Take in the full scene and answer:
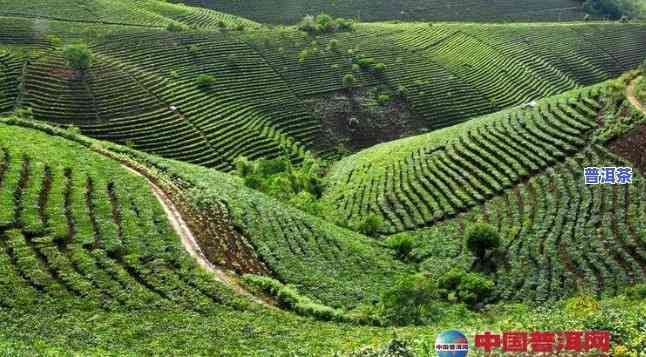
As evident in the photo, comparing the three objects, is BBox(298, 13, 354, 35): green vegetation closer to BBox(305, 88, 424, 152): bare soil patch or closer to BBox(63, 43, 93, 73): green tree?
BBox(305, 88, 424, 152): bare soil patch

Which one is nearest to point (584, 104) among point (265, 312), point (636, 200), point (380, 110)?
point (636, 200)

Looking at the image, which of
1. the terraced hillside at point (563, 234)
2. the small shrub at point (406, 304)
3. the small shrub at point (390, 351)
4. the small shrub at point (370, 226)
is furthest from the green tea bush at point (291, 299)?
the small shrub at point (370, 226)

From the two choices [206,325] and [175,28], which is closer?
[206,325]

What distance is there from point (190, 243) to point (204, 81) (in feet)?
165

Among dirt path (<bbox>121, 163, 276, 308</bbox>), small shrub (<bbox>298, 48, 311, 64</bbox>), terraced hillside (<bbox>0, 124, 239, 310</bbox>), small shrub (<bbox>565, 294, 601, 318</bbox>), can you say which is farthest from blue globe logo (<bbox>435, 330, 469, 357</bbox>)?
small shrub (<bbox>298, 48, 311, 64</bbox>)

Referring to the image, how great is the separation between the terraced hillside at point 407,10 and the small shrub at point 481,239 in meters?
92.1

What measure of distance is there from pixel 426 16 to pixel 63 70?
82.3 meters

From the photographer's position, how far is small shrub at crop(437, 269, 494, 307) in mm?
38000

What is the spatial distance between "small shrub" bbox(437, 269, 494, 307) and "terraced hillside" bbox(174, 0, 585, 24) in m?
95.9

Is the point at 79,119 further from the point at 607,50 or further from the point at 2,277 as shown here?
the point at 607,50

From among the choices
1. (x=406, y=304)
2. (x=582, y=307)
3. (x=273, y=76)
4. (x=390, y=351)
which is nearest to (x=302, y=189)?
(x=406, y=304)

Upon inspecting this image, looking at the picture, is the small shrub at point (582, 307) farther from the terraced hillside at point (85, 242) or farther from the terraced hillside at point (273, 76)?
the terraced hillside at point (273, 76)

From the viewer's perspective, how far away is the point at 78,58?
7619 cm

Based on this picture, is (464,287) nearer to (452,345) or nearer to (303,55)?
(452,345)
